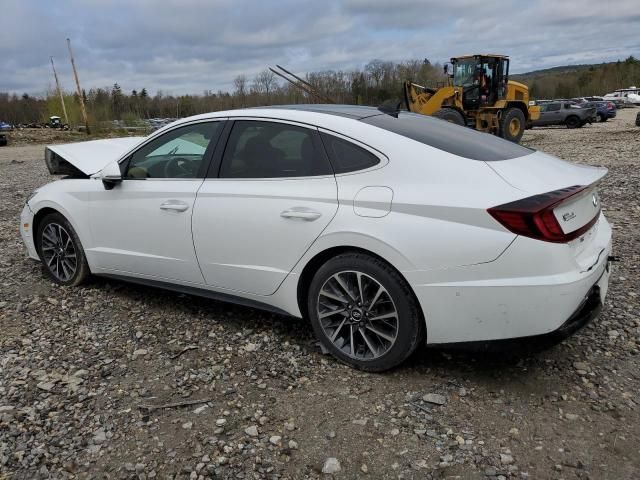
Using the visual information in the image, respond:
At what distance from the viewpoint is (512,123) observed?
1891 centimetres

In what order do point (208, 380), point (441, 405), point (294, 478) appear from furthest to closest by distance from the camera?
point (208, 380), point (441, 405), point (294, 478)

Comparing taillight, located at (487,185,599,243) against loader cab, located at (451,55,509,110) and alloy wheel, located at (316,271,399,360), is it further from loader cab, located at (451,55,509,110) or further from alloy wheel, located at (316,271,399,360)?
loader cab, located at (451,55,509,110)

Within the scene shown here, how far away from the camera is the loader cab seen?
17938 millimetres

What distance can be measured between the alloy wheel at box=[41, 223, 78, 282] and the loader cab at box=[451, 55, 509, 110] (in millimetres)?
15975

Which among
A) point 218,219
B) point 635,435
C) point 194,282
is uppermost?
point 218,219

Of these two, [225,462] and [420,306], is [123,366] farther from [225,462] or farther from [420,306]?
[420,306]

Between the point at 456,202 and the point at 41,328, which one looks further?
the point at 41,328

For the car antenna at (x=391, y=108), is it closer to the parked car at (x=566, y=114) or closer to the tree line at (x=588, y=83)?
the parked car at (x=566, y=114)

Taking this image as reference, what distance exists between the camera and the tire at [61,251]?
464 centimetres

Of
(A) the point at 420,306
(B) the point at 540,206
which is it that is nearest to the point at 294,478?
(A) the point at 420,306

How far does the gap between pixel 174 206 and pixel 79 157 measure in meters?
1.61

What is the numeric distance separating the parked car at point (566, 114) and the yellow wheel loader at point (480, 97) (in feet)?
39.5

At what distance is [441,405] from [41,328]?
3.01m

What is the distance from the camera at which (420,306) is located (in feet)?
9.58
